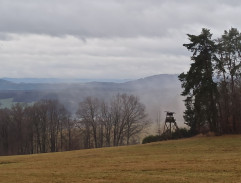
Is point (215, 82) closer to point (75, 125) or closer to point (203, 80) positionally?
point (203, 80)

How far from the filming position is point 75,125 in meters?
79.7

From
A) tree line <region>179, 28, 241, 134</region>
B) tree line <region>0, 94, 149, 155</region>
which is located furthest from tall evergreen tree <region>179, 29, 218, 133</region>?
tree line <region>0, 94, 149, 155</region>

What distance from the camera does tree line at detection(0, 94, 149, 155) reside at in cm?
7494

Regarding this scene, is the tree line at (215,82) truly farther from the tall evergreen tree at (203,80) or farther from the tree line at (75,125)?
the tree line at (75,125)

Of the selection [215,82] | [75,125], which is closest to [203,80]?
[215,82]

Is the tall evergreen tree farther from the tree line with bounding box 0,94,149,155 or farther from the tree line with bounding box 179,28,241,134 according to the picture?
the tree line with bounding box 0,94,149,155

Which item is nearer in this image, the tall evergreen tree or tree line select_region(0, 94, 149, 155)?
the tall evergreen tree

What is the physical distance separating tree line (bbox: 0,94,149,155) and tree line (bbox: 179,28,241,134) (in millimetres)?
30639

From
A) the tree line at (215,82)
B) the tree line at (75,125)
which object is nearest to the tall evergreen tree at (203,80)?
the tree line at (215,82)

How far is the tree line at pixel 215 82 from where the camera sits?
44.0 m

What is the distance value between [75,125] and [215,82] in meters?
44.3

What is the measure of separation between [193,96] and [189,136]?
6713mm

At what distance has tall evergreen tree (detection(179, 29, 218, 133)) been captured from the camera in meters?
43.8

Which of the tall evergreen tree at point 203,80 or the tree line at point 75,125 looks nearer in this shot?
the tall evergreen tree at point 203,80
